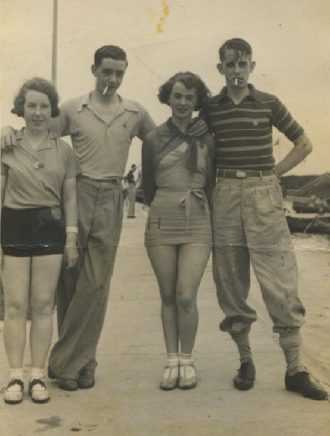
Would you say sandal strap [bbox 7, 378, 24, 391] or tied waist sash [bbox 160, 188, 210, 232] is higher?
tied waist sash [bbox 160, 188, 210, 232]

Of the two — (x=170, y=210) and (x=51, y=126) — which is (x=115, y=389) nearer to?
(x=170, y=210)

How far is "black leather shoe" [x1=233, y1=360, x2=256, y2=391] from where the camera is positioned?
4.00 meters

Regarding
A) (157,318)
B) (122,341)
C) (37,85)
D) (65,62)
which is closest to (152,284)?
(157,318)

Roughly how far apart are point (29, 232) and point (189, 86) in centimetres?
120

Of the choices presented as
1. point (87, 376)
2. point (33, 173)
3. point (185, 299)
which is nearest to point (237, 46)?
point (33, 173)

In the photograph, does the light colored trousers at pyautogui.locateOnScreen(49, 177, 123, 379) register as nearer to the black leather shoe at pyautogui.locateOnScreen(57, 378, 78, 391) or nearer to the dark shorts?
the black leather shoe at pyautogui.locateOnScreen(57, 378, 78, 391)

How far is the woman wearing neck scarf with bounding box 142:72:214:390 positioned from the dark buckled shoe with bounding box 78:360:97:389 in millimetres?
417

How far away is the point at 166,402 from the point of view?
3.76 m

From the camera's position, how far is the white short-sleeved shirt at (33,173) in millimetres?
3775

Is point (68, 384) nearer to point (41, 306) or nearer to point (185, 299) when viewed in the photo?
point (41, 306)

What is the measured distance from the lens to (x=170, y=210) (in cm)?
400

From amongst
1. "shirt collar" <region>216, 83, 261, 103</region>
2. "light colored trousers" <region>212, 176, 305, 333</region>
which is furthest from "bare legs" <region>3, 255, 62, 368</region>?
"shirt collar" <region>216, 83, 261, 103</region>

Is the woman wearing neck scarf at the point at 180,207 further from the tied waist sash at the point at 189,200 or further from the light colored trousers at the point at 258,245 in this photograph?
the light colored trousers at the point at 258,245

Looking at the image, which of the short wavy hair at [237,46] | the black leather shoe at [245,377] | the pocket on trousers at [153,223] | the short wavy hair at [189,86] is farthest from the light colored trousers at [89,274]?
the short wavy hair at [237,46]
